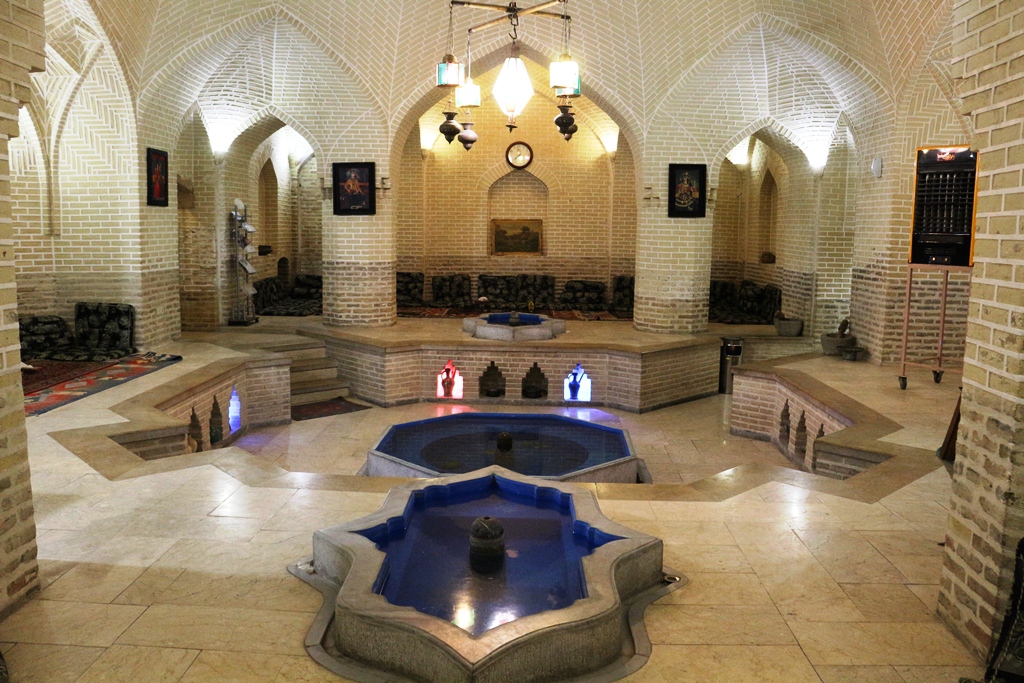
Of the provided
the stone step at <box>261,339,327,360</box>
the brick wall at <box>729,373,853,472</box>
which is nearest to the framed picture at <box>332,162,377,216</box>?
the stone step at <box>261,339,327,360</box>

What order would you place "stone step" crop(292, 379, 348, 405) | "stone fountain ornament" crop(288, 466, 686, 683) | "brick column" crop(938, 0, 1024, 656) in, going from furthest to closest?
"stone step" crop(292, 379, 348, 405), "stone fountain ornament" crop(288, 466, 686, 683), "brick column" crop(938, 0, 1024, 656)

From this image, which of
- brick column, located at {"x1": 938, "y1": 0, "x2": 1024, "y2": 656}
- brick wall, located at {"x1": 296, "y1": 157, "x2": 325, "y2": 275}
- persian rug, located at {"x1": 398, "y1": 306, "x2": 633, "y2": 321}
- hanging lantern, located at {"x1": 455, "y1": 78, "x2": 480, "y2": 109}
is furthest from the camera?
brick wall, located at {"x1": 296, "y1": 157, "x2": 325, "y2": 275}

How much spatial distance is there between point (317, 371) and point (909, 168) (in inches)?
282

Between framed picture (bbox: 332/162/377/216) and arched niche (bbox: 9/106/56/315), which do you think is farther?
framed picture (bbox: 332/162/377/216)

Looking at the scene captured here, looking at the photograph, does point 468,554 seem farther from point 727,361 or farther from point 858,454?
point 727,361

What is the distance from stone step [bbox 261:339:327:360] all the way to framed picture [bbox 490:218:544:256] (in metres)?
5.48

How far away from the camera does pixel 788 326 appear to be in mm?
11602

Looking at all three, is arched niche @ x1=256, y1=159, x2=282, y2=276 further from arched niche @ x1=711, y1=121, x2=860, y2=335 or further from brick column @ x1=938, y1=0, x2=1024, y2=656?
brick column @ x1=938, y1=0, x2=1024, y2=656

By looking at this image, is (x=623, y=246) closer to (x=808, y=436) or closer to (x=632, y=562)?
(x=808, y=436)

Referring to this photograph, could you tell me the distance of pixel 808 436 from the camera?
795 centimetres

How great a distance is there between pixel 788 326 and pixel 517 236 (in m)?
5.64

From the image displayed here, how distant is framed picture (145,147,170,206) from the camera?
30.7 feet

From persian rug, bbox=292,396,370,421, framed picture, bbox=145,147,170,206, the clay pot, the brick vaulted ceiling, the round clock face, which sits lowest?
persian rug, bbox=292,396,370,421

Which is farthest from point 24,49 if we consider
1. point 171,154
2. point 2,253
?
point 171,154
